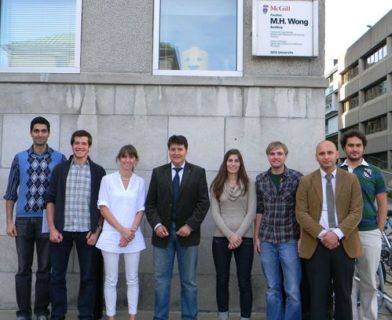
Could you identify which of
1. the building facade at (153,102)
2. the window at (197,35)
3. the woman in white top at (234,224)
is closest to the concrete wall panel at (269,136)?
the building facade at (153,102)

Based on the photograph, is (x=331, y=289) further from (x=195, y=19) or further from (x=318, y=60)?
(x=195, y=19)

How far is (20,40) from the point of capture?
632 cm

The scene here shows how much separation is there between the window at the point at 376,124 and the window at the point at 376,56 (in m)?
6.49

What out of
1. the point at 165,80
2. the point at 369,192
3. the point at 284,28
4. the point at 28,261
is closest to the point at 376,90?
the point at 284,28

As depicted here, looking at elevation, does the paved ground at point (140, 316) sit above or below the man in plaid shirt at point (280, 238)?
below

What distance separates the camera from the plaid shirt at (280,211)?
475 cm

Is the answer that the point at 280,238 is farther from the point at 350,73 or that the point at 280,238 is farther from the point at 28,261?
the point at 350,73

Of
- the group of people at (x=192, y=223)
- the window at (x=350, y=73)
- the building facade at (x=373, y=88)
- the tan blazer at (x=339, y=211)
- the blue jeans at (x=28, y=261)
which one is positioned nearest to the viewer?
the tan blazer at (x=339, y=211)

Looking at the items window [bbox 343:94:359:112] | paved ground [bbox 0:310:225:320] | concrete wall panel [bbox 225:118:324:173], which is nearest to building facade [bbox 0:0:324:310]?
concrete wall panel [bbox 225:118:324:173]

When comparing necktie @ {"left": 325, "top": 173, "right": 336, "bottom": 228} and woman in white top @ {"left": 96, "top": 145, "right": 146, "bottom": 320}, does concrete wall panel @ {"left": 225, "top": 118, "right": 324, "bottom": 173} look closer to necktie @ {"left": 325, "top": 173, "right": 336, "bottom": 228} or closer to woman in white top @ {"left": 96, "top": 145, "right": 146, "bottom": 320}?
necktie @ {"left": 325, "top": 173, "right": 336, "bottom": 228}

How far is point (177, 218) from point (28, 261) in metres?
1.74

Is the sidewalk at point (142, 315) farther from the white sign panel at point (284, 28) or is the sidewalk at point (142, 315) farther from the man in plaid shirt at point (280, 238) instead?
the white sign panel at point (284, 28)

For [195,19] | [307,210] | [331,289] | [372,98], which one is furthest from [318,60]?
[372,98]

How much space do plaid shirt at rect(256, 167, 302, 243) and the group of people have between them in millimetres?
10
